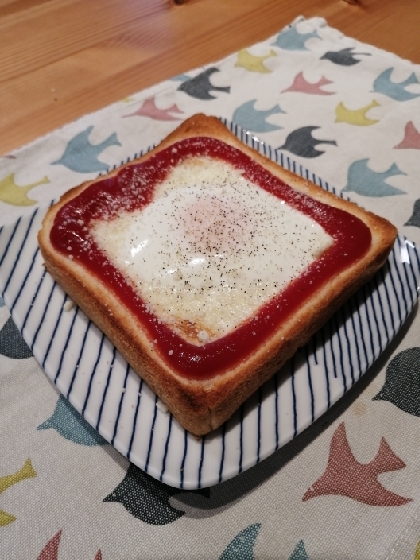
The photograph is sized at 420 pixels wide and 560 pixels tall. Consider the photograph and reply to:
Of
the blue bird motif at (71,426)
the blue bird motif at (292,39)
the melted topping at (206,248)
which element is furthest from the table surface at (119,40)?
the blue bird motif at (71,426)

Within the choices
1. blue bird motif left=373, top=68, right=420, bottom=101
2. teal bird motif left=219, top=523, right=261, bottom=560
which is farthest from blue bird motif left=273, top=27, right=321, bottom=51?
teal bird motif left=219, top=523, right=261, bottom=560

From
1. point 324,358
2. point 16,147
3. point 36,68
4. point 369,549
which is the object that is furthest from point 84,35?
point 369,549

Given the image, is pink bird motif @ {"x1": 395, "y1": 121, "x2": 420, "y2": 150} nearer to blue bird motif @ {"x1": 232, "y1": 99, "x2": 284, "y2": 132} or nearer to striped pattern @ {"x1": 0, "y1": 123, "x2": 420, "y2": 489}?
blue bird motif @ {"x1": 232, "y1": 99, "x2": 284, "y2": 132}

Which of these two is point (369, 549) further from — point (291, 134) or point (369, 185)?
point (291, 134)

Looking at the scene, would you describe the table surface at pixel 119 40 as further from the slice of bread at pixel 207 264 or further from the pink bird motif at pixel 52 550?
the pink bird motif at pixel 52 550

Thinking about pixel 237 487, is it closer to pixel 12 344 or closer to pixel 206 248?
pixel 206 248

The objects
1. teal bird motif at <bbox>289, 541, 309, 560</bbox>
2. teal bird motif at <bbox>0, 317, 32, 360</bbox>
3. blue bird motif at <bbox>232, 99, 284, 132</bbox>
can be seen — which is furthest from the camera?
blue bird motif at <bbox>232, 99, 284, 132</bbox>
